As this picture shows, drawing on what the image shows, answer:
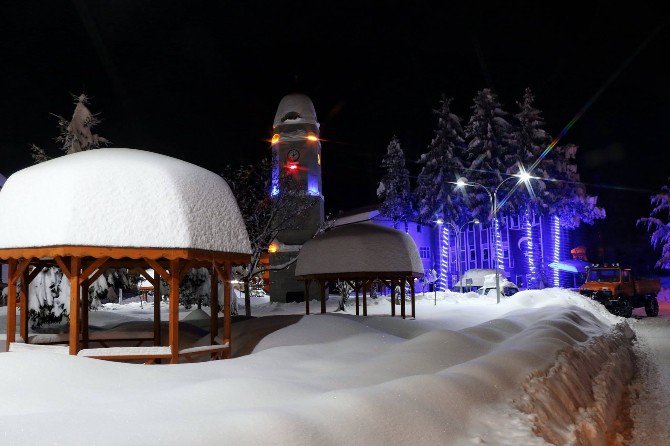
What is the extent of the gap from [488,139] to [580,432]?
149 ft

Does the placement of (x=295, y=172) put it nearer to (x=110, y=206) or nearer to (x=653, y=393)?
(x=110, y=206)

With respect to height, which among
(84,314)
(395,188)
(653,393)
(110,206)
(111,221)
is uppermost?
(395,188)

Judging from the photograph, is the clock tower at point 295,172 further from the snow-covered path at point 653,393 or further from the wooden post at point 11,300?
the wooden post at point 11,300

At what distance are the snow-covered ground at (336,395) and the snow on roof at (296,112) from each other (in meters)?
35.3

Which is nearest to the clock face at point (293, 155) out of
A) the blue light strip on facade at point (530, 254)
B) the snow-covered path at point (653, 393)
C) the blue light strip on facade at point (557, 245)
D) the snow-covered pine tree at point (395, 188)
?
the snow-covered pine tree at point (395, 188)

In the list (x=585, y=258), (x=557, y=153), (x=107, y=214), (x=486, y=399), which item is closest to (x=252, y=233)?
(x=107, y=214)

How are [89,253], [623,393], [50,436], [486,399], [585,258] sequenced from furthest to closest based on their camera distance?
[585,258] → [623,393] → [89,253] → [486,399] → [50,436]

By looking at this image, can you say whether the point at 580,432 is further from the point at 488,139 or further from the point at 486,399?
the point at 488,139

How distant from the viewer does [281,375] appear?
9.94m

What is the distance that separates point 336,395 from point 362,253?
56.2 feet

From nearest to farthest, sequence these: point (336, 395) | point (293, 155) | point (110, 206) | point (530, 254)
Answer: point (336, 395) → point (110, 206) → point (293, 155) → point (530, 254)

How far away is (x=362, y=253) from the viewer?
2400cm

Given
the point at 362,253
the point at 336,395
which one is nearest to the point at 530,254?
the point at 362,253

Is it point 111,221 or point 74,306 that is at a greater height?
point 111,221
